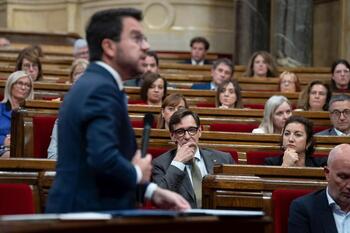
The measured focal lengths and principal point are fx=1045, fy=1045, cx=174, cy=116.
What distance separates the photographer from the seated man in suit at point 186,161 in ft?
18.7

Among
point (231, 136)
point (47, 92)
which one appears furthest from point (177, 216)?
point (47, 92)

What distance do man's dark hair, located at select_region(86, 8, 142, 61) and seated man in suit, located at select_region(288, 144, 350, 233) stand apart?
1.75 metres

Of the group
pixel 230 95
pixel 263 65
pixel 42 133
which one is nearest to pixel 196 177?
pixel 42 133

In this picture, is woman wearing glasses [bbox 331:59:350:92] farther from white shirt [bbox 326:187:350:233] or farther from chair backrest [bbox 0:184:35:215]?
chair backrest [bbox 0:184:35:215]

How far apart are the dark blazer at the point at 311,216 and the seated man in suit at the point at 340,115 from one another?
8.58 ft

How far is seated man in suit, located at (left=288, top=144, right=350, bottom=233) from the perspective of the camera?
15.6 feet

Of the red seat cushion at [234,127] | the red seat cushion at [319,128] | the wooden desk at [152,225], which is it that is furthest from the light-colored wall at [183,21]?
the wooden desk at [152,225]

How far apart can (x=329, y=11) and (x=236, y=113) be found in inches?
240

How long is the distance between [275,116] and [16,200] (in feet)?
10.8

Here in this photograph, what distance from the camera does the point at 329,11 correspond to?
44.7 feet

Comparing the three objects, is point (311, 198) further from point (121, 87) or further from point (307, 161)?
point (121, 87)

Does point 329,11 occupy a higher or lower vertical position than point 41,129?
higher

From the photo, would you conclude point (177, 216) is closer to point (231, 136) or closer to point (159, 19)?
point (231, 136)

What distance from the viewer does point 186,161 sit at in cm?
583
